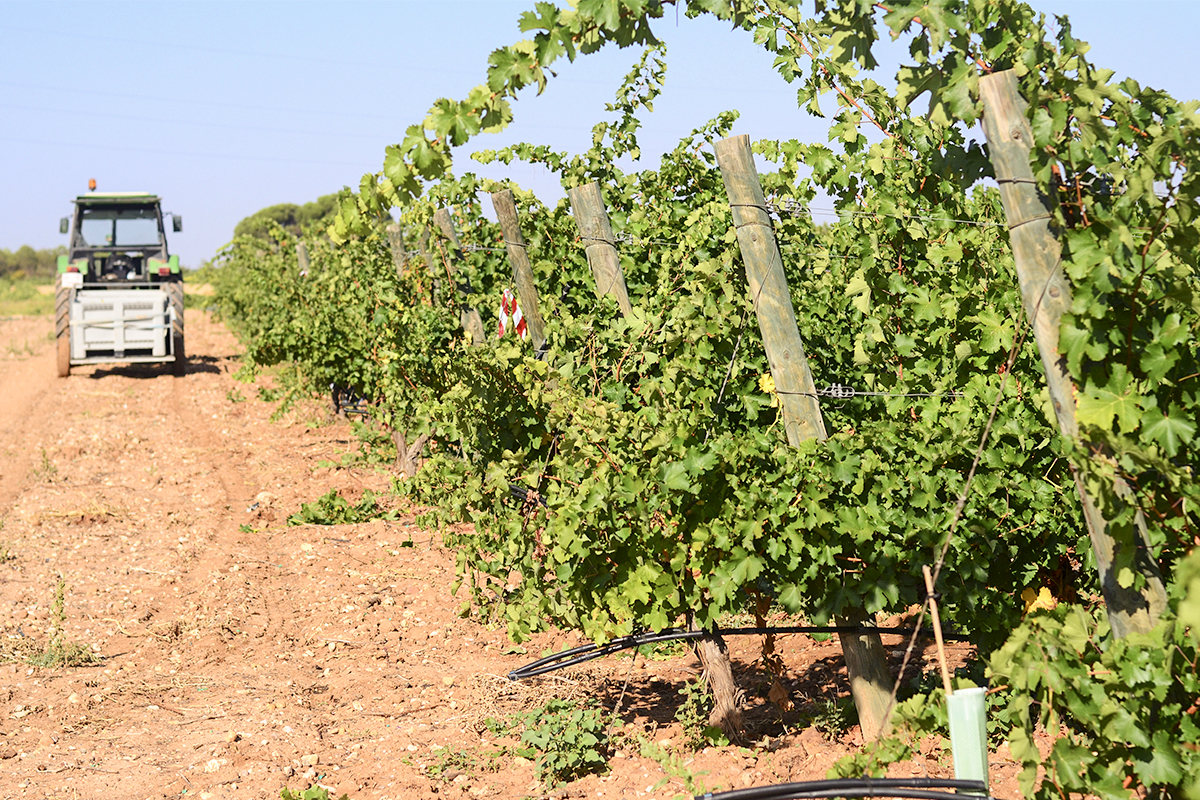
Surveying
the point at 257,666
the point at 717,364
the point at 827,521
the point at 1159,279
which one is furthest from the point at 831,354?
the point at 257,666

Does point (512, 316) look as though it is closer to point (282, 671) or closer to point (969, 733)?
point (282, 671)

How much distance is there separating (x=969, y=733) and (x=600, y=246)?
238 centimetres

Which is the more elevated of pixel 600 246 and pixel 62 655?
pixel 600 246

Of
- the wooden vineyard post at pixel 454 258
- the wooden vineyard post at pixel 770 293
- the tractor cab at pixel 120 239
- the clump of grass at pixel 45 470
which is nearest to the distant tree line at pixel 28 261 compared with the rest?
the tractor cab at pixel 120 239

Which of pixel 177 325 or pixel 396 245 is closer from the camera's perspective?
pixel 396 245

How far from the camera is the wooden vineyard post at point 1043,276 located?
234 cm

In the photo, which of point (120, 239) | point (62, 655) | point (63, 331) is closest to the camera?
point (62, 655)

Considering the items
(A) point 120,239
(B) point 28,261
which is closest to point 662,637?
(A) point 120,239

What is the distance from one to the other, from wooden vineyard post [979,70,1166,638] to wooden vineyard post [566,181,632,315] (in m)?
1.85

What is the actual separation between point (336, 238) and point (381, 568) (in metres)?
4.05

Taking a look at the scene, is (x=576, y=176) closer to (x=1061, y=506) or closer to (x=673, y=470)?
(x=673, y=470)

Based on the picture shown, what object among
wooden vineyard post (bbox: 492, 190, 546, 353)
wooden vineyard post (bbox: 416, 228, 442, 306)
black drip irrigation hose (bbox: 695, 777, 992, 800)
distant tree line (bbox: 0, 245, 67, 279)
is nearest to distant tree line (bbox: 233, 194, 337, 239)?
distant tree line (bbox: 0, 245, 67, 279)

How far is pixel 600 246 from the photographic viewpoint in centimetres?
405

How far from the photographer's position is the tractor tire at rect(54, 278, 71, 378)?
15.2m
